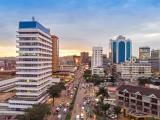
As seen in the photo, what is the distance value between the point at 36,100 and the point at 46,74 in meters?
15.4

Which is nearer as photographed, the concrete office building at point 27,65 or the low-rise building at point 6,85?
the concrete office building at point 27,65

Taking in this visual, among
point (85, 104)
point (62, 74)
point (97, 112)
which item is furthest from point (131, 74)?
point (97, 112)

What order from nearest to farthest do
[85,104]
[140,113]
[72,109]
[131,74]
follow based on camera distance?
[140,113] → [72,109] → [85,104] → [131,74]

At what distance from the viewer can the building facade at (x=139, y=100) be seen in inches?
2547

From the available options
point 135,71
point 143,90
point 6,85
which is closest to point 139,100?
point 143,90

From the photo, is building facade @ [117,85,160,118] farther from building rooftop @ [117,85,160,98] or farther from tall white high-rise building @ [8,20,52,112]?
tall white high-rise building @ [8,20,52,112]

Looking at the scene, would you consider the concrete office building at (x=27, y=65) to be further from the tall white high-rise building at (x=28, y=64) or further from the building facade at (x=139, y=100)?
the building facade at (x=139, y=100)

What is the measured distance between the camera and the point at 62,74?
171m

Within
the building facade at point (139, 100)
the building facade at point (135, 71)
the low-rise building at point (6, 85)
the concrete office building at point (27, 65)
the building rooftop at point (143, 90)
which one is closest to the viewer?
the building facade at point (139, 100)

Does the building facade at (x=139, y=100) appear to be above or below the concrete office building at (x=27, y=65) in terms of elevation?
below

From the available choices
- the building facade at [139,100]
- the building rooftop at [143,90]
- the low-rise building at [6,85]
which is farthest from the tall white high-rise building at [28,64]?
the low-rise building at [6,85]

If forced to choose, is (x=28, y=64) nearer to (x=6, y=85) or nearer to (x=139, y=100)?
(x=139, y=100)

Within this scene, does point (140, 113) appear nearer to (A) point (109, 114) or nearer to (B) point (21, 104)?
(A) point (109, 114)

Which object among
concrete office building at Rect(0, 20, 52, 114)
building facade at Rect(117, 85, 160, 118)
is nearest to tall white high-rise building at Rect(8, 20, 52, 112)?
concrete office building at Rect(0, 20, 52, 114)
